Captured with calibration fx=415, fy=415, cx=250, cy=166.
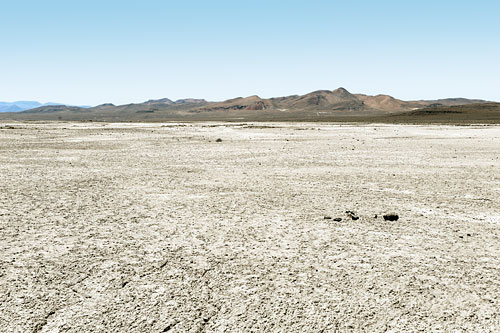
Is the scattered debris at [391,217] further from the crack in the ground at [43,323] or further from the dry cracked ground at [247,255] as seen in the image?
the crack in the ground at [43,323]

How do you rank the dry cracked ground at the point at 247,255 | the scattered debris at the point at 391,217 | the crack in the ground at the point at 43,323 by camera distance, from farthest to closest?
1. the scattered debris at the point at 391,217
2. the dry cracked ground at the point at 247,255
3. the crack in the ground at the point at 43,323

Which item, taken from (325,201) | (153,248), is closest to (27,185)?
(153,248)

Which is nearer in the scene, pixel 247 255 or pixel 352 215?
pixel 247 255

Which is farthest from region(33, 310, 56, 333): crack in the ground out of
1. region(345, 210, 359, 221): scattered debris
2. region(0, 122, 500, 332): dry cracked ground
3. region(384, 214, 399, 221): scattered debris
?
region(384, 214, 399, 221): scattered debris

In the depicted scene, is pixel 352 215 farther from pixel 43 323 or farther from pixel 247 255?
pixel 43 323

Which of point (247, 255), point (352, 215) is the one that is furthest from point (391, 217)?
point (247, 255)

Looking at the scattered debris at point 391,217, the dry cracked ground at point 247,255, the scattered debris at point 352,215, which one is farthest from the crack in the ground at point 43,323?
the scattered debris at point 391,217

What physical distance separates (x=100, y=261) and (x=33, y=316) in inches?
56.4

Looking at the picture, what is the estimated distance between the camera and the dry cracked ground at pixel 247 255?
404cm

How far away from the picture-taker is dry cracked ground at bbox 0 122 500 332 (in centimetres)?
404

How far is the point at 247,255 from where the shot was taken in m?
5.70

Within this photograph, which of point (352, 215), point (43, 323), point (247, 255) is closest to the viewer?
point (43, 323)

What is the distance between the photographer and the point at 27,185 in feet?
35.0

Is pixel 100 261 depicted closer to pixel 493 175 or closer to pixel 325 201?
pixel 325 201
